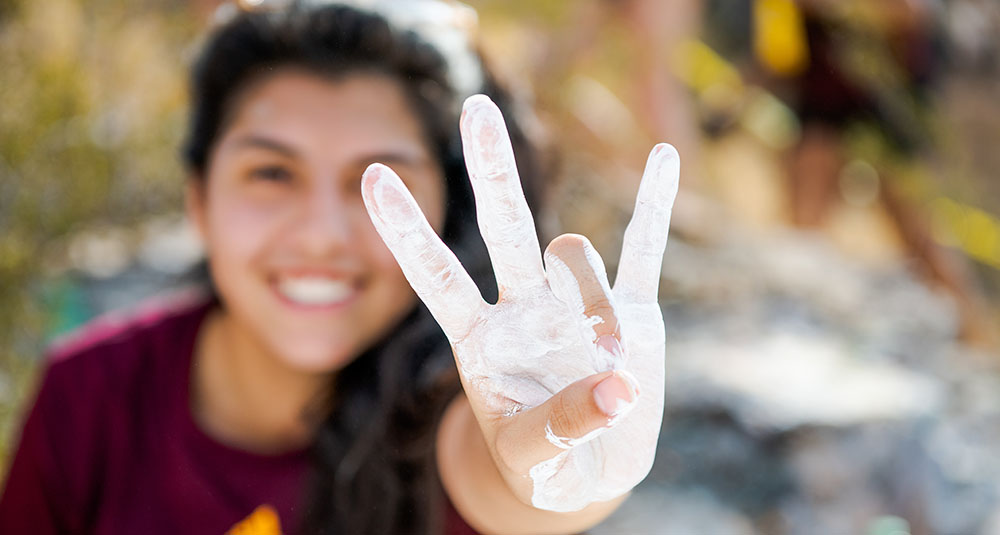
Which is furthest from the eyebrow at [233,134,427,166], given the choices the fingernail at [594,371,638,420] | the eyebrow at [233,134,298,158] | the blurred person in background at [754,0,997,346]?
the blurred person in background at [754,0,997,346]

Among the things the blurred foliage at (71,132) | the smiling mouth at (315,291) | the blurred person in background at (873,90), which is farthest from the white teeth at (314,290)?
the blurred person in background at (873,90)

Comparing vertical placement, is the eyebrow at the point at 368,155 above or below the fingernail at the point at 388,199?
below

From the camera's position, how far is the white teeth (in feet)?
3.23

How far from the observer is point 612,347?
66cm

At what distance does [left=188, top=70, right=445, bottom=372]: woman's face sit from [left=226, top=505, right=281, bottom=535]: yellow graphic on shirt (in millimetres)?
184

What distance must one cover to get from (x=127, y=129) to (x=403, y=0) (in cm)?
114

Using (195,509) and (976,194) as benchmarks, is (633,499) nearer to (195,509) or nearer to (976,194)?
(195,509)

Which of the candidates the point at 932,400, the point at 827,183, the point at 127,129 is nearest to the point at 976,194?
the point at 827,183

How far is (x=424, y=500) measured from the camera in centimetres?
95

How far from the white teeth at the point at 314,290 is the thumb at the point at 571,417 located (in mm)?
374

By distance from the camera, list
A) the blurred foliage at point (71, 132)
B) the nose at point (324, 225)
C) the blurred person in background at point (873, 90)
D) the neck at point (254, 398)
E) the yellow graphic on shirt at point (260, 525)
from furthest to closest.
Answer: the blurred person in background at point (873, 90), the blurred foliage at point (71, 132), the neck at point (254, 398), the yellow graphic on shirt at point (260, 525), the nose at point (324, 225)

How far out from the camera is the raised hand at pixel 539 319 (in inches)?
25.6

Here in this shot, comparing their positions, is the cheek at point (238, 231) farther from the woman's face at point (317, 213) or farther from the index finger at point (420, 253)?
the index finger at point (420, 253)

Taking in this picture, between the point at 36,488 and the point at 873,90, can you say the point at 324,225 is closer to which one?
the point at 36,488
